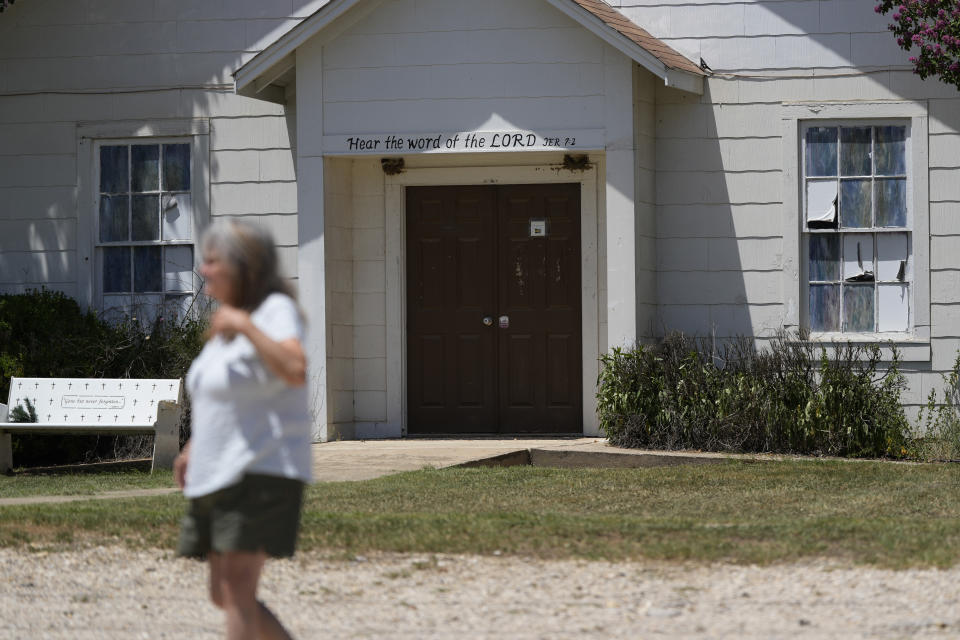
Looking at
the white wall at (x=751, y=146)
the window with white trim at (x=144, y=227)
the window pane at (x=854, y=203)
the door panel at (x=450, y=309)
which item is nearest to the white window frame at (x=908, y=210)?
the white wall at (x=751, y=146)

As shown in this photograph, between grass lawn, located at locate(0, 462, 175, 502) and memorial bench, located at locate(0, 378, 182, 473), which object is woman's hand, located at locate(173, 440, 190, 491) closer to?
grass lawn, located at locate(0, 462, 175, 502)

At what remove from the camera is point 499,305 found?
13148 mm

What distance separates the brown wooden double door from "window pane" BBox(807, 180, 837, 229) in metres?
2.11

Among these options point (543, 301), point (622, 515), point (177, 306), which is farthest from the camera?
point (177, 306)

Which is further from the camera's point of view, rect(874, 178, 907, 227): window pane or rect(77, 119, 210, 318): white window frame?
rect(77, 119, 210, 318): white window frame

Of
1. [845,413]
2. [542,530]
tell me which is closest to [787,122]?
[845,413]

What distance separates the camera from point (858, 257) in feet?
41.8

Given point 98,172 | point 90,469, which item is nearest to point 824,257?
point 90,469

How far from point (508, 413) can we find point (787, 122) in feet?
12.1

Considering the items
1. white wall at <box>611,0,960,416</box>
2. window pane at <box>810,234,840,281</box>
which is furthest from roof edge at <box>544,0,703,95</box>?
window pane at <box>810,234,840,281</box>

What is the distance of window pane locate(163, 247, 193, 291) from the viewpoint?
13.8 meters

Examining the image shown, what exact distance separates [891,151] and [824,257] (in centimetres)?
112

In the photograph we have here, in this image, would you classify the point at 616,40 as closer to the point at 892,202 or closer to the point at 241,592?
the point at 892,202

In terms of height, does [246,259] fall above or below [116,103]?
below
